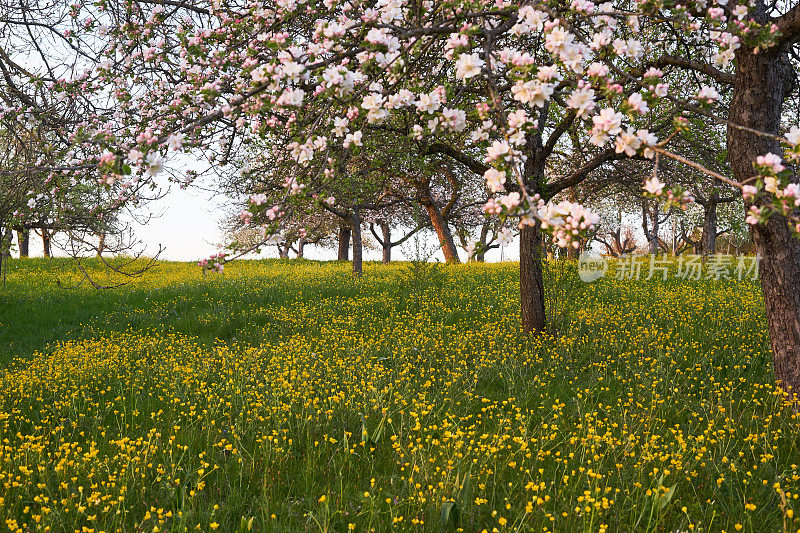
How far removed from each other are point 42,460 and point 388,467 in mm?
2819

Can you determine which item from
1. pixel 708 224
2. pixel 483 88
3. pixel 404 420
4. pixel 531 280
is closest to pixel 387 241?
pixel 708 224

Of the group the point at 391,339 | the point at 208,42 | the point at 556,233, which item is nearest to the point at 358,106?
the point at 556,233

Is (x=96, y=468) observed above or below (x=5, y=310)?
below

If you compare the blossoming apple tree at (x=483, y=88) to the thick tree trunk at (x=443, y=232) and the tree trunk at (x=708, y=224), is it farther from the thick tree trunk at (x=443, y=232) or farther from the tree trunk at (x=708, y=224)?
the thick tree trunk at (x=443, y=232)

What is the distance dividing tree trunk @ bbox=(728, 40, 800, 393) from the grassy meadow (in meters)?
0.98

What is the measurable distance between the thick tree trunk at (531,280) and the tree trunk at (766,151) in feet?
10.9

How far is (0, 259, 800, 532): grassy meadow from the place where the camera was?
152 inches

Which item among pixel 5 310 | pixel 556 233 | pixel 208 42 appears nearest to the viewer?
pixel 556 233

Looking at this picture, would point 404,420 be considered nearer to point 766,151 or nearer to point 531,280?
point 531,280

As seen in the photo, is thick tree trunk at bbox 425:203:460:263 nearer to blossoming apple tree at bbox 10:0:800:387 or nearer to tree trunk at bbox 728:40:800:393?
blossoming apple tree at bbox 10:0:800:387

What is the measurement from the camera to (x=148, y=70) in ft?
24.1

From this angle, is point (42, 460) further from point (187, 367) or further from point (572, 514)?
point (572, 514)

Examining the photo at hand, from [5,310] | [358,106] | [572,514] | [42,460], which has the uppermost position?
[358,106]

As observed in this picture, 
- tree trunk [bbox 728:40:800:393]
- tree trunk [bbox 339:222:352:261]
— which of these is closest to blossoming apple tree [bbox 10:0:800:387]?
tree trunk [bbox 728:40:800:393]
